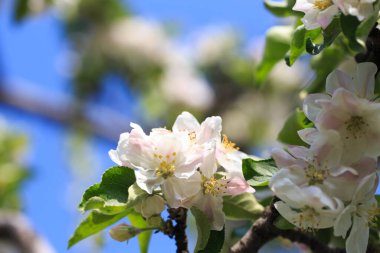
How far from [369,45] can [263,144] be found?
13.8 feet

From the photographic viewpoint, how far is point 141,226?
1.31 metres

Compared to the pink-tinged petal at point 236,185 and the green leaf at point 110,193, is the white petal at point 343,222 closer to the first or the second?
the pink-tinged petal at point 236,185

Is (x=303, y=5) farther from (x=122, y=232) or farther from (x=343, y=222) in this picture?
(x=122, y=232)

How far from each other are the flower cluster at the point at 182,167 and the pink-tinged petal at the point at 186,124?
4 cm

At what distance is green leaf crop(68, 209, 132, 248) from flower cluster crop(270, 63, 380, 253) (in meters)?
0.30

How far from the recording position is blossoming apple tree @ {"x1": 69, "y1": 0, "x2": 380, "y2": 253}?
1.05 m

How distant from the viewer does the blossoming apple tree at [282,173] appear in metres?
1.05

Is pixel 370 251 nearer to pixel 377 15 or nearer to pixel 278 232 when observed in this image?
pixel 278 232

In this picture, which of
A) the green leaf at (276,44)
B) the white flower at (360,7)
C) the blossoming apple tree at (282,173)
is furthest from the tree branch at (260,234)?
the green leaf at (276,44)

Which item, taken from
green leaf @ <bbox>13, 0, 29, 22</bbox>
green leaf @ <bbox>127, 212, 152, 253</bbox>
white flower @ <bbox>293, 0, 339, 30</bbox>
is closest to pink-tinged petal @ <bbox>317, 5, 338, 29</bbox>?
white flower @ <bbox>293, 0, 339, 30</bbox>

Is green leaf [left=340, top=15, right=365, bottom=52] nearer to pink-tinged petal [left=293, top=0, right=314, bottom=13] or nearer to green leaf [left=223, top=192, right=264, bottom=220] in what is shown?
pink-tinged petal [left=293, top=0, right=314, bottom=13]

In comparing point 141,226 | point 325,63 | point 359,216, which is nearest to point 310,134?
point 359,216

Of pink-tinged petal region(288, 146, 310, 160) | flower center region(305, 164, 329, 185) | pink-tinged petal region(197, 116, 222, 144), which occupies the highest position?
pink-tinged petal region(197, 116, 222, 144)

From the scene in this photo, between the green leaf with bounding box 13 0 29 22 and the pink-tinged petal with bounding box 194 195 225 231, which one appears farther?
the green leaf with bounding box 13 0 29 22
